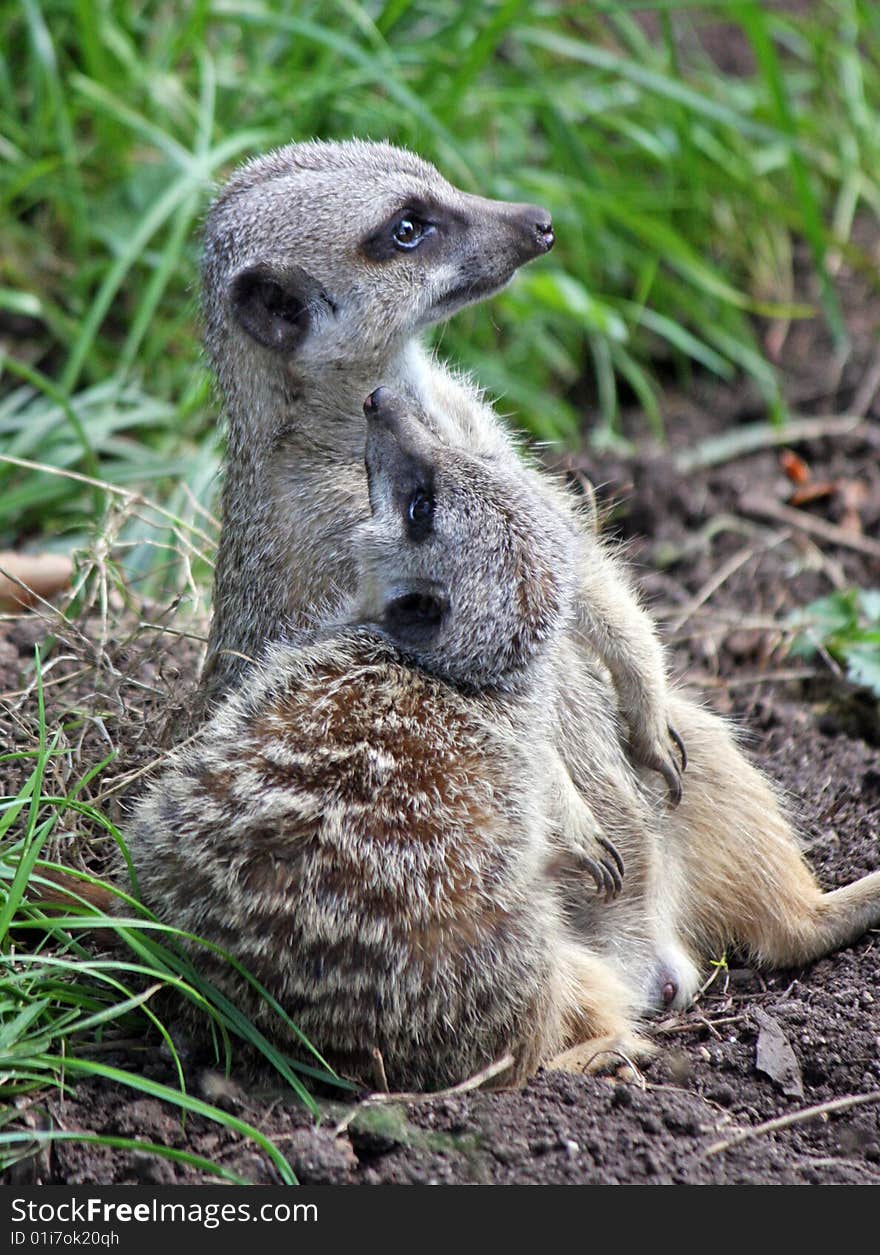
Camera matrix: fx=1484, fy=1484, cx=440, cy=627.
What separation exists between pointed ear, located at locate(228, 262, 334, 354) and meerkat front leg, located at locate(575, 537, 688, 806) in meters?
0.83

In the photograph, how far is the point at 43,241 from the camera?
5.41m

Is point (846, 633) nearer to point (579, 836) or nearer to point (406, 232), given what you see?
point (579, 836)

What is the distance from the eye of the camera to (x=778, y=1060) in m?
2.84

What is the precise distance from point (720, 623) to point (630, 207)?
6.48 ft

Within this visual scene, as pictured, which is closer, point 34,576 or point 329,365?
point 329,365

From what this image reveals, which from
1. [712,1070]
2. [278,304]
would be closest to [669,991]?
[712,1070]

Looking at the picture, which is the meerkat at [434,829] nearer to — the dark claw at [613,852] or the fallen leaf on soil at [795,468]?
the dark claw at [613,852]

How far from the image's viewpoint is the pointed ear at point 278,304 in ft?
10.9

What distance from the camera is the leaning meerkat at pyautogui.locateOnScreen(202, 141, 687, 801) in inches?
130

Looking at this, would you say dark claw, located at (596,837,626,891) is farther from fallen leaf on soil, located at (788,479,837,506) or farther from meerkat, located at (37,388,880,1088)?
fallen leaf on soil, located at (788,479,837,506)

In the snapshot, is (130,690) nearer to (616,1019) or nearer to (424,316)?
(424,316)

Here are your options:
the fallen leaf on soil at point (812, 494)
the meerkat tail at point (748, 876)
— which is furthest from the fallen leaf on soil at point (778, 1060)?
the fallen leaf on soil at point (812, 494)

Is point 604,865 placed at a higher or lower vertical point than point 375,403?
lower

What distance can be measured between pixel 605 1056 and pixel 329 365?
1.61 meters
